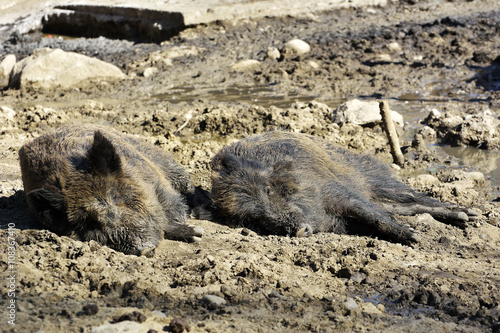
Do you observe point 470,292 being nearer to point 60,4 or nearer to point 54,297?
point 54,297

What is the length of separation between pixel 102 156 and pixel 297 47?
913cm

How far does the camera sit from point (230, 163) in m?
5.50

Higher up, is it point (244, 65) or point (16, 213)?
point (244, 65)

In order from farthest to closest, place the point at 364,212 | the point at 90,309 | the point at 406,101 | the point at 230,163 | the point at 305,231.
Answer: the point at 406,101 < the point at 230,163 < the point at 364,212 < the point at 305,231 < the point at 90,309

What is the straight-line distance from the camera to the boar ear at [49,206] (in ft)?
14.7

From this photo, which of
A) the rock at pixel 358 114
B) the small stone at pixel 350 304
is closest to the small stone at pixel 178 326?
the small stone at pixel 350 304

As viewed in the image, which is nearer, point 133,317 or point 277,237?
point 133,317

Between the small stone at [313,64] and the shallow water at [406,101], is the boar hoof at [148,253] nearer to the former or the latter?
the shallow water at [406,101]

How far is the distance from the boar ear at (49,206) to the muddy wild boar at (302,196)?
1.54 meters

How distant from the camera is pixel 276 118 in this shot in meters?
8.54

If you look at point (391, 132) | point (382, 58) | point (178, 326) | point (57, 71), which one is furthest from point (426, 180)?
point (57, 71)

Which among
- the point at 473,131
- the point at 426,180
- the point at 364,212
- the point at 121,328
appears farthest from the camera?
the point at 473,131

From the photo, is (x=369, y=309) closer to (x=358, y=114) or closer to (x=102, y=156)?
(x=102, y=156)

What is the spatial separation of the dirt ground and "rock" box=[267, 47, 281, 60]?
16 centimetres
